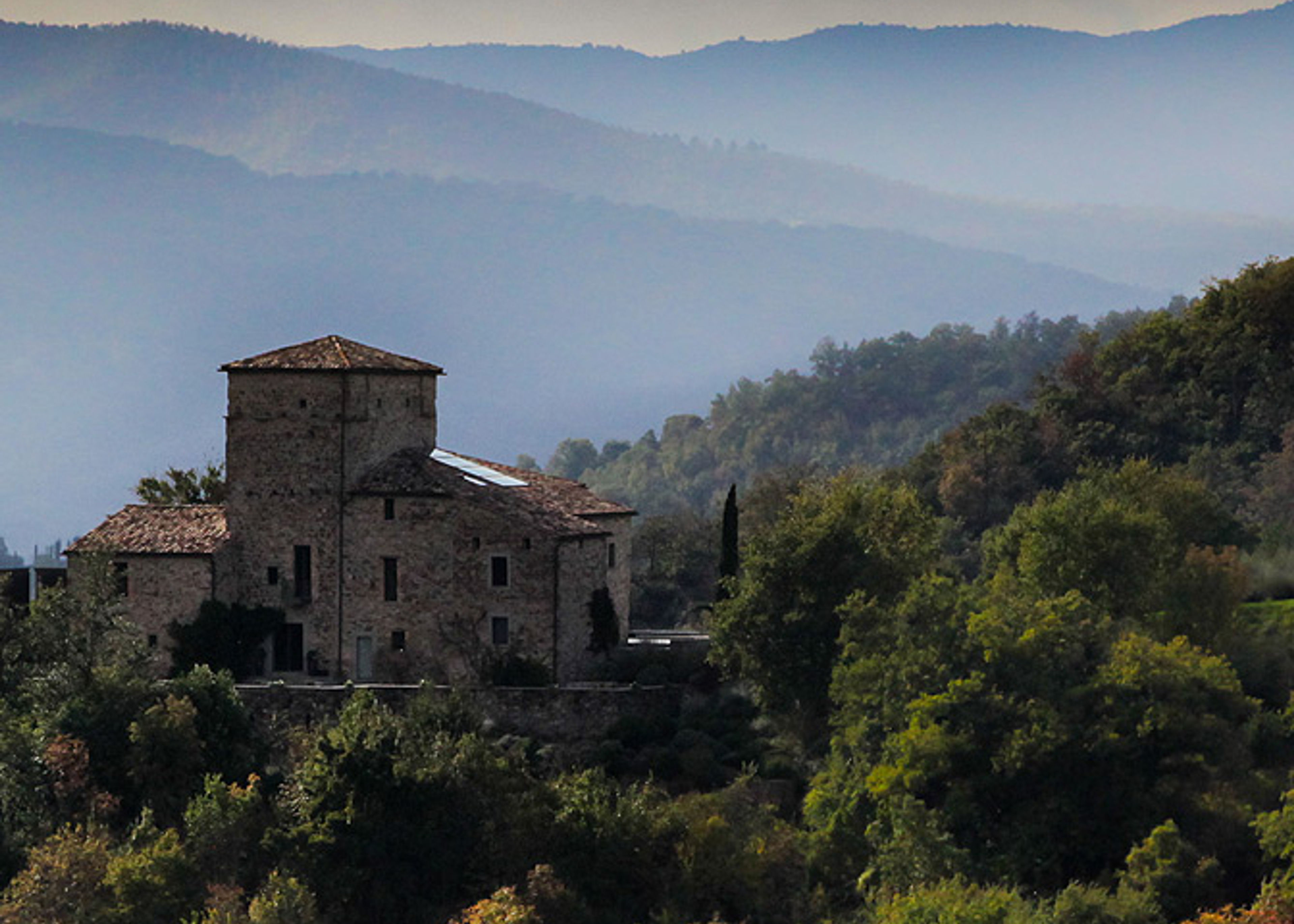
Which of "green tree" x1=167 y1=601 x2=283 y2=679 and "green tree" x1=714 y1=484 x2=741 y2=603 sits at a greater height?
"green tree" x1=714 y1=484 x2=741 y2=603

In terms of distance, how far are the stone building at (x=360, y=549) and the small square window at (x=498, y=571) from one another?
38 millimetres

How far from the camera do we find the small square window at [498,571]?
4403 cm

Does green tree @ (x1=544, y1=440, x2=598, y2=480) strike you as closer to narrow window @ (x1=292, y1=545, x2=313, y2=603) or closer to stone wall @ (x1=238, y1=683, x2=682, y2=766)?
narrow window @ (x1=292, y1=545, x2=313, y2=603)

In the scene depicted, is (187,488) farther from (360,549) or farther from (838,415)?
(838,415)

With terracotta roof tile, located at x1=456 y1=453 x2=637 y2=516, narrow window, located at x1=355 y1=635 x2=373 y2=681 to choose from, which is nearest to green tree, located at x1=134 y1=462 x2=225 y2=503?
terracotta roof tile, located at x1=456 y1=453 x2=637 y2=516

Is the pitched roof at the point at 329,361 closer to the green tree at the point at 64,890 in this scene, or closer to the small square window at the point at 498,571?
the small square window at the point at 498,571

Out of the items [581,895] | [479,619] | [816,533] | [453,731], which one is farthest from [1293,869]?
[479,619]

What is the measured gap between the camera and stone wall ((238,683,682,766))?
41594 millimetres

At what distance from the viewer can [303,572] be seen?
150ft

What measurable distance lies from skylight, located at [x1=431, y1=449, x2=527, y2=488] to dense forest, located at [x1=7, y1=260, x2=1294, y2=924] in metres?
5.41

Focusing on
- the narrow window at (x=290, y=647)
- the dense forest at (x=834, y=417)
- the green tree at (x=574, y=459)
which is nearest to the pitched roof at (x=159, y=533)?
the narrow window at (x=290, y=647)

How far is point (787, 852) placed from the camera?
35312 millimetres

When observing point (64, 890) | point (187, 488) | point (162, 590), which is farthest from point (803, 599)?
point (187, 488)

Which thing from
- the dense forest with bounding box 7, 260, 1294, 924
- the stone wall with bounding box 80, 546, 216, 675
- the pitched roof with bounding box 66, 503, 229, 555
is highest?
the pitched roof with bounding box 66, 503, 229, 555
